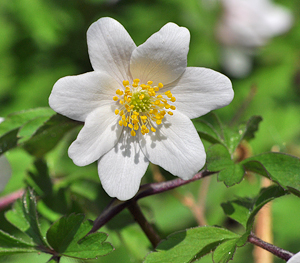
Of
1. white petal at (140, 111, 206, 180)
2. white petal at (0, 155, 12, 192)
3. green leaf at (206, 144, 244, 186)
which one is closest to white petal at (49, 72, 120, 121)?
white petal at (140, 111, 206, 180)

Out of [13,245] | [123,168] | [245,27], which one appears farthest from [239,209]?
[245,27]

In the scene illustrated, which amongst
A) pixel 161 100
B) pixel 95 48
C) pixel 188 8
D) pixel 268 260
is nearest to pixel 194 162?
pixel 161 100

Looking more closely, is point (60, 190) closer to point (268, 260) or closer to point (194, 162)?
point (194, 162)

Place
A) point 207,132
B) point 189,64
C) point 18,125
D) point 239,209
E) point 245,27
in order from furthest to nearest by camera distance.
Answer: point 245,27, point 189,64, point 18,125, point 207,132, point 239,209

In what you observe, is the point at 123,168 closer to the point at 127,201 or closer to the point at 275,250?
the point at 127,201

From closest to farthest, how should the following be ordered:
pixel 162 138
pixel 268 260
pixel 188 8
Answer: pixel 162 138 → pixel 268 260 → pixel 188 8

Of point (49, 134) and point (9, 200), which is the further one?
point (9, 200)

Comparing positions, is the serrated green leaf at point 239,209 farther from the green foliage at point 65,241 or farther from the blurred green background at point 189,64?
the blurred green background at point 189,64
